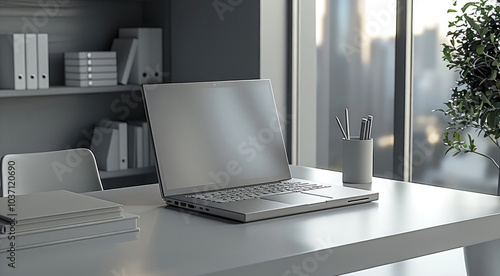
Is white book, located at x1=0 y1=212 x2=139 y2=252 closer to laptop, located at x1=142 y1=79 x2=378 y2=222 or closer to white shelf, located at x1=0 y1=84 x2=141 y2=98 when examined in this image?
laptop, located at x1=142 y1=79 x2=378 y2=222

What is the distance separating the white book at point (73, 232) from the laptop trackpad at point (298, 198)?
1.19 ft

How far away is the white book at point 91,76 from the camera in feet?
11.7

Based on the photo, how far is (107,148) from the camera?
3727 mm

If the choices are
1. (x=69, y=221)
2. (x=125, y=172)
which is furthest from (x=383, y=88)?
(x=69, y=221)

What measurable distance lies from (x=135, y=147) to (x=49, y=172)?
1521 mm

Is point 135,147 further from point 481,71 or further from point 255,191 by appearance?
point 255,191

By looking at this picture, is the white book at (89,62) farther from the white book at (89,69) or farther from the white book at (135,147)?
the white book at (135,147)

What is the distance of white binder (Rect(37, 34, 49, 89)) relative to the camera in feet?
11.1

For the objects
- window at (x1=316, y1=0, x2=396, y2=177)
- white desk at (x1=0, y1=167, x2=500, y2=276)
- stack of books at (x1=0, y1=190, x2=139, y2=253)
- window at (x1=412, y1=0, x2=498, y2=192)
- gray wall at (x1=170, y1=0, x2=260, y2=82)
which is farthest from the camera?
gray wall at (x1=170, y1=0, x2=260, y2=82)

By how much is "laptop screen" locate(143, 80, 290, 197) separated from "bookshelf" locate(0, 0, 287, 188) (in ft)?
5.30

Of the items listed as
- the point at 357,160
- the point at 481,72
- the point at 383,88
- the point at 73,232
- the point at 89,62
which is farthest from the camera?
the point at 89,62

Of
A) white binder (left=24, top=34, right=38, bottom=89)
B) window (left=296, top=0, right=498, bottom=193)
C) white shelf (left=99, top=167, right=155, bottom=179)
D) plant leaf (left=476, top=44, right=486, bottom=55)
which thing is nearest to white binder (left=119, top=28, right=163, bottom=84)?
white shelf (left=99, top=167, right=155, bottom=179)

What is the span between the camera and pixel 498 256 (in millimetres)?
1756

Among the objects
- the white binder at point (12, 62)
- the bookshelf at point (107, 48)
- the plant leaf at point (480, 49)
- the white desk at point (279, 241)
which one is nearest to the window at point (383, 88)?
the bookshelf at point (107, 48)
